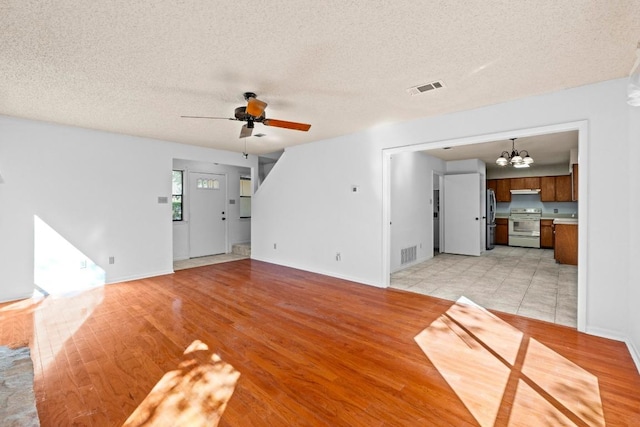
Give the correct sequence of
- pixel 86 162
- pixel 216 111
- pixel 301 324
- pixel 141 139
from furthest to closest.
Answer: pixel 141 139 < pixel 86 162 < pixel 216 111 < pixel 301 324

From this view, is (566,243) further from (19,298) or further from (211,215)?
(19,298)

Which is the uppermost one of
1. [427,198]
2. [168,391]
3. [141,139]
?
[141,139]

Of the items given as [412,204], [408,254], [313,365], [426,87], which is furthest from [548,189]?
[313,365]

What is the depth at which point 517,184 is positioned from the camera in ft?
28.9

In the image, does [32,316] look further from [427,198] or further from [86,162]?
[427,198]

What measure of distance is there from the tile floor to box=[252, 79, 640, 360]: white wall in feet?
2.03

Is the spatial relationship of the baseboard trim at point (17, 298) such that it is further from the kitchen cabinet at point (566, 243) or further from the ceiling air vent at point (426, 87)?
the kitchen cabinet at point (566, 243)

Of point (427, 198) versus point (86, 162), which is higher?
point (86, 162)

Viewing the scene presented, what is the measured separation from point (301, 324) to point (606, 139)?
3.65 m

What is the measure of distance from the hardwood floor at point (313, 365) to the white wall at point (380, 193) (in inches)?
30.2

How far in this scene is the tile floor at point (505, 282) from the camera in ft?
11.7

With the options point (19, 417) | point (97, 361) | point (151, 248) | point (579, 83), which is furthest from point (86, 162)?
point (579, 83)

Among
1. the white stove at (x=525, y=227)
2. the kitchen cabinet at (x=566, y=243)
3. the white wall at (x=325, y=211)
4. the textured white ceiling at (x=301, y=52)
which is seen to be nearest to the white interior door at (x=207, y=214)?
the white wall at (x=325, y=211)

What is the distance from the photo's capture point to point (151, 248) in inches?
210
